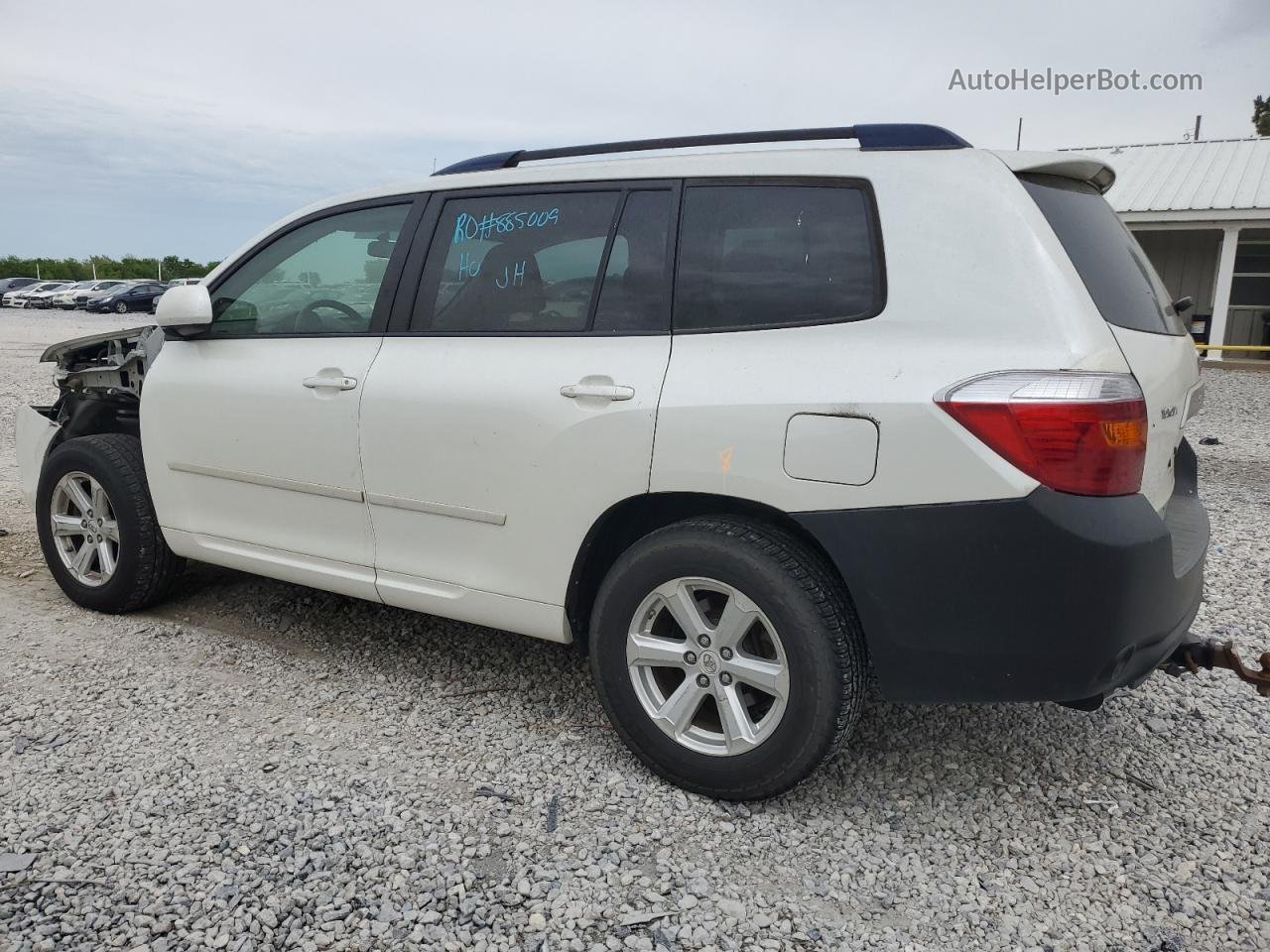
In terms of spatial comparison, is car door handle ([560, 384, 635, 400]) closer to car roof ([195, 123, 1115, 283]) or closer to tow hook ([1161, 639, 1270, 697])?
car roof ([195, 123, 1115, 283])

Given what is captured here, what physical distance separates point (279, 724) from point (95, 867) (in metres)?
0.85

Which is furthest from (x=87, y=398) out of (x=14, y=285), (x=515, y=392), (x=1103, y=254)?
(x=14, y=285)

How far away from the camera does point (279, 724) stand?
338cm

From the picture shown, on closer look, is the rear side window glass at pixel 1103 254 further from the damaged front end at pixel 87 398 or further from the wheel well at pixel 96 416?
the wheel well at pixel 96 416

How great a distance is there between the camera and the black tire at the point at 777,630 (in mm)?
2660

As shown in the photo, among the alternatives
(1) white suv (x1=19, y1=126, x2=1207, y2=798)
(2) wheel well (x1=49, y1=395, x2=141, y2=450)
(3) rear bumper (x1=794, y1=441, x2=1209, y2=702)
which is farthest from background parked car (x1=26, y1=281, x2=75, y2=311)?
(3) rear bumper (x1=794, y1=441, x2=1209, y2=702)

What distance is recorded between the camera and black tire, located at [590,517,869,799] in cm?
266

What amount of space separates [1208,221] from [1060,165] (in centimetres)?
1649

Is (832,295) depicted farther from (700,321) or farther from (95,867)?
(95,867)

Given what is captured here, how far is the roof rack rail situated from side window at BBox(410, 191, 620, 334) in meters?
0.24

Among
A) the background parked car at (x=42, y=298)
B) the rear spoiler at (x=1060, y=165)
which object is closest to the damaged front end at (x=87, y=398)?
the rear spoiler at (x=1060, y=165)

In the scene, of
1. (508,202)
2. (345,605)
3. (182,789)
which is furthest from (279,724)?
(508,202)

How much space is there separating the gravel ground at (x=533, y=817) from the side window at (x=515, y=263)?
137 centimetres

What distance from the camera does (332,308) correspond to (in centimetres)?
375
